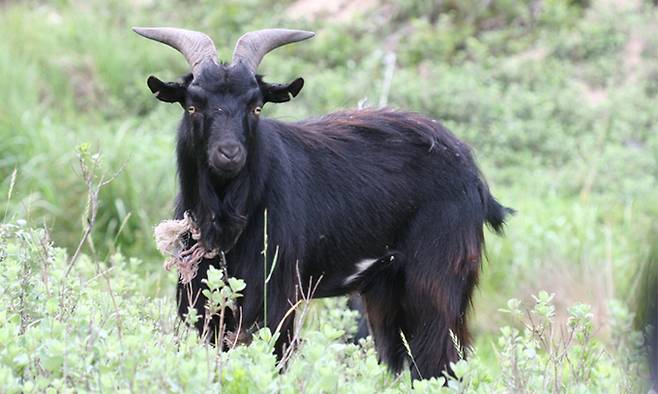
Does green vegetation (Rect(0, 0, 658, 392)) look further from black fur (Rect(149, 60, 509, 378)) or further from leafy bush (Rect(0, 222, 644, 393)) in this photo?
black fur (Rect(149, 60, 509, 378))

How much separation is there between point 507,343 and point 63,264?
77.6 inches

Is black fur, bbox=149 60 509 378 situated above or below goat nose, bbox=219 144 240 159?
below

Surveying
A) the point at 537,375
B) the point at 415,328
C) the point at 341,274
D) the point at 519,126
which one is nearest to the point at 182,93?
the point at 341,274

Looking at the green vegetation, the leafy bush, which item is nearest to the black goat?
the green vegetation

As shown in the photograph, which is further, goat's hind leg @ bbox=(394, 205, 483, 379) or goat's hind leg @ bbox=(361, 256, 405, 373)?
goat's hind leg @ bbox=(361, 256, 405, 373)

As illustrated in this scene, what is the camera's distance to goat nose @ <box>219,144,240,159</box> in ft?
18.5

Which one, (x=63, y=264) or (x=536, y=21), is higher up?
(x=63, y=264)

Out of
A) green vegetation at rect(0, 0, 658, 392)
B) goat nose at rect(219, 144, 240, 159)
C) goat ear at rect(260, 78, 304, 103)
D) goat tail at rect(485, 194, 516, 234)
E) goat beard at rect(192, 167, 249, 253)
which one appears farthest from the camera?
green vegetation at rect(0, 0, 658, 392)

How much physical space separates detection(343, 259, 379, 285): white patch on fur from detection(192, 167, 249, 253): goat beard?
779 mm

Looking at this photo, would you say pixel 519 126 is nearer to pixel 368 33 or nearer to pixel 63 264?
pixel 368 33

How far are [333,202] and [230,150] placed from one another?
930mm

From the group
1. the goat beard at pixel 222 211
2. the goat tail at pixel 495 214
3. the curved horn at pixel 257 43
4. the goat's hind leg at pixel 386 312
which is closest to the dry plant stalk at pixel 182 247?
the goat beard at pixel 222 211

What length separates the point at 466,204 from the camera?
6.52 meters

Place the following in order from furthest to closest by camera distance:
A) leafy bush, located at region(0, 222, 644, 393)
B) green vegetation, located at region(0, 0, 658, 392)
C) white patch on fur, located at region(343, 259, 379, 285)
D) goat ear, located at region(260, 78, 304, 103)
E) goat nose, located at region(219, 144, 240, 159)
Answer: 1. green vegetation, located at region(0, 0, 658, 392)
2. white patch on fur, located at region(343, 259, 379, 285)
3. goat ear, located at region(260, 78, 304, 103)
4. goat nose, located at region(219, 144, 240, 159)
5. leafy bush, located at region(0, 222, 644, 393)
